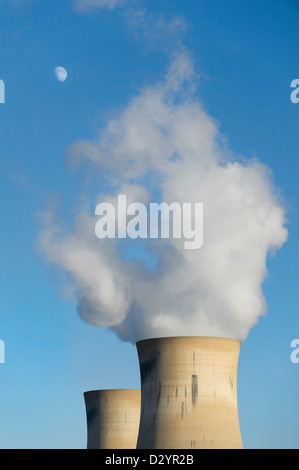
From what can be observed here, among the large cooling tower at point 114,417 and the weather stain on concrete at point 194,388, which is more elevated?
the large cooling tower at point 114,417

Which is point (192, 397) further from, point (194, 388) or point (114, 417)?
point (114, 417)

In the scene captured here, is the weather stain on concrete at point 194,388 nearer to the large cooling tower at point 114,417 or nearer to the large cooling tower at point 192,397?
the large cooling tower at point 192,397

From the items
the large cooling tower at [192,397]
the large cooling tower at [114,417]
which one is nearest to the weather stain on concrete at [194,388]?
the large cooling tower at [192,397]

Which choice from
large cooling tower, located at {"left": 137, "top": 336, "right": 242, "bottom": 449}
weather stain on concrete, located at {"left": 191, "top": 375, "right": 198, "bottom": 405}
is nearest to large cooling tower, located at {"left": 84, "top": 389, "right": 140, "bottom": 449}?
large cooling tower, located at {"left": 137, "top": 336, "right": 242, "bottom": 449}

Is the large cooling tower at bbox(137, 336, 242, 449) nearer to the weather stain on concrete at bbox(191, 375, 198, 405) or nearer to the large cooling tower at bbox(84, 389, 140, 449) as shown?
the weather stain on concrete at bbox(191, 375, 198, 405)
